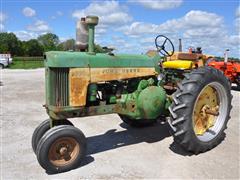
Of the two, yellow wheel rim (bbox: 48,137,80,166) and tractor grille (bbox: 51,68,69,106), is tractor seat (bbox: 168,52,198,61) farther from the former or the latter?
yellow wheel rim (bbox: 48,137,80,166)

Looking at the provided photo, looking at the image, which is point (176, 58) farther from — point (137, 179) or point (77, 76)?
point (137, 179)

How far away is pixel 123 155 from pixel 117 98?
2.96ft

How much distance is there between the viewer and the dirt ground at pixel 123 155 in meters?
4.64

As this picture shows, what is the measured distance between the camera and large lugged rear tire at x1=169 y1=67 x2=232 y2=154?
16.8 ft

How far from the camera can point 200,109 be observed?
5820 mm

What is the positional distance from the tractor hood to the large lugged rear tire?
0.77 m

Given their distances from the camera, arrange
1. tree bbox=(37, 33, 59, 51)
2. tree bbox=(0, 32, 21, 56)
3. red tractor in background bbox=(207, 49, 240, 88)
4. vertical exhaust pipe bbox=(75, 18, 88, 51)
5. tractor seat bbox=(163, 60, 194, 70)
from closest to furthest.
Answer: vertical exhaust pipe bbox=(75, 18, 88, 51) < tractor seat bbox=(163, 60, 194, 70) < red tractor in background bbox=(207, 49, 240, 88) < tree bbox=(0, 32, 21, 56) < tree bbox=(37, 33, 59, 51)

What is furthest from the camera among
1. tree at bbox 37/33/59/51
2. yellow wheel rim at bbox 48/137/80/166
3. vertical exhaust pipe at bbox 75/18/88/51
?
tree at bbox 37/33/59/51

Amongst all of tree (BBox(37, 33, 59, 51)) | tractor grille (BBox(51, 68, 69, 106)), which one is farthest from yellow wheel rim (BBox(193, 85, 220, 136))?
tree (BBox(37, 33, 59, 51))

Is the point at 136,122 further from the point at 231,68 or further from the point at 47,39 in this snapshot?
the point at 47,39

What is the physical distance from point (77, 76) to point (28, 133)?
7.27 feet

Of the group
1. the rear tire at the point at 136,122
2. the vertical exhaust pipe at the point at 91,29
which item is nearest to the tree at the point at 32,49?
the rear tire at the point at 136,122

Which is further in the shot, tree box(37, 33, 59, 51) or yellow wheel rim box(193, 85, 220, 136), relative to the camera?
tree box(37, 33, 59, 51)

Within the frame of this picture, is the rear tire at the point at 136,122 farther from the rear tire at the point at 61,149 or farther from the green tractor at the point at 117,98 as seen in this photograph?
the rear tire at the point at 61,149
